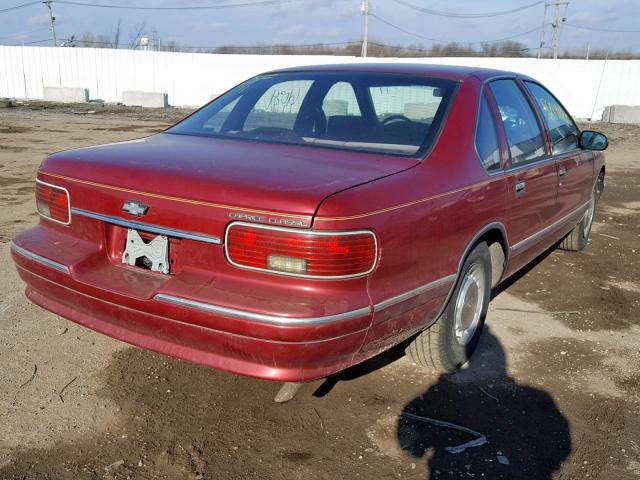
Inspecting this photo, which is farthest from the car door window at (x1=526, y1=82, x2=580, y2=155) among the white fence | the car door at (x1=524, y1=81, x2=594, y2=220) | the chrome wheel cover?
the white fence

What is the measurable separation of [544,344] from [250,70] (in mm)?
28597

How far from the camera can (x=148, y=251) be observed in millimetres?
2629

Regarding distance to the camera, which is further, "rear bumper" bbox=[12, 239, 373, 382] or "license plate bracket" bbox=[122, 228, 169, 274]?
"license plate bracket" bbox=[122, 228, 169, 274]

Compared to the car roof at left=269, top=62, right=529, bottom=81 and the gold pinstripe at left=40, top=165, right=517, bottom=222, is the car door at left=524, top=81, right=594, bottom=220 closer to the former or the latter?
the car roof at left=269, top=62, right=529, bottom=81

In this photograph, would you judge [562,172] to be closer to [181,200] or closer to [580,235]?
[580,235]

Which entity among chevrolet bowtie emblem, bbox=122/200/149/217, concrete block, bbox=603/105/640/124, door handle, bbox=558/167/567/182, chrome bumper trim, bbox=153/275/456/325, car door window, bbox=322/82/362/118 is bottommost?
concrete block, bbox=603/105/640/124

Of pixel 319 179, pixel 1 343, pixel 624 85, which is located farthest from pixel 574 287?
pixel 624 85

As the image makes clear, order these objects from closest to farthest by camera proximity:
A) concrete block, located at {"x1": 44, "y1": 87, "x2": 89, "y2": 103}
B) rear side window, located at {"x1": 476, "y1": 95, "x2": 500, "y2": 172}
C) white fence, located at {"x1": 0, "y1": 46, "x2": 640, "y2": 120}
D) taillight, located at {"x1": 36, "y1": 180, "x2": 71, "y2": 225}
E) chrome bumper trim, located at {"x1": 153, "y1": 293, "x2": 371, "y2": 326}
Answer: chrome bumper trim, located at {"x1": 153, "y1": 293, "x2": 371, "y2": 326} < taillight, located at {"x1": 36, "y1": 180, "x2": 71, "y2": 225} < rear side window, located at {"x1": 476, "y1": 95, "x2": 500, "y2": 172} < white fence, located at {"x1": 0, "y1": 46, "x2": 640, "y2": 120} < concrete block, located at {"x1": 44, "y1": 87, "x2": 89, "y2": 103}

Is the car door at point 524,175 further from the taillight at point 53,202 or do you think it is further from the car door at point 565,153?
the taillight at point 53,202

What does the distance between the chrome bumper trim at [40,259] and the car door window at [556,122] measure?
3.28 m

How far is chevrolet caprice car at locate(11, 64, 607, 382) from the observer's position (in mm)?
2328

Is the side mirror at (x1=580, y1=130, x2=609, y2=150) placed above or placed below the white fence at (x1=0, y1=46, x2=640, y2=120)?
above

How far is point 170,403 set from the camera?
3066 millimetres

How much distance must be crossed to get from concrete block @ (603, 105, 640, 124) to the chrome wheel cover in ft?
77.8
